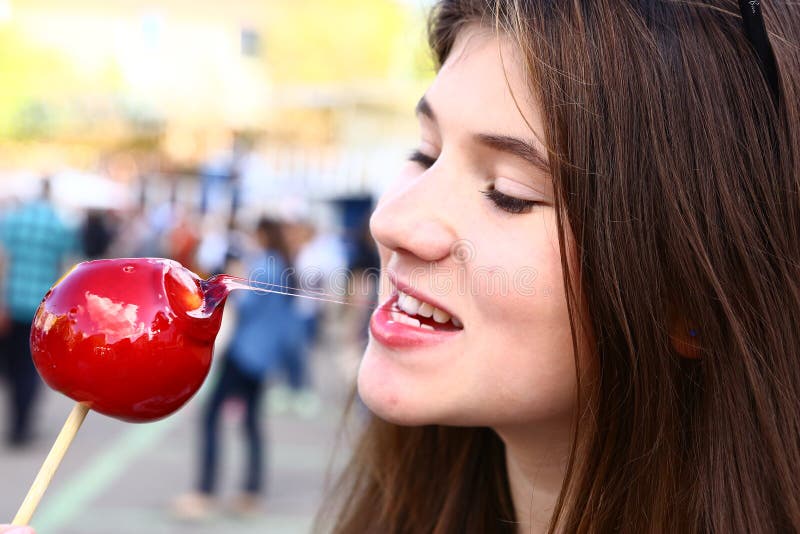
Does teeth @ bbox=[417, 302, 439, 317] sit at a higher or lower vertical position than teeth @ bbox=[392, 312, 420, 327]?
higher

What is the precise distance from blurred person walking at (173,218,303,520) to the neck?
13.9ft

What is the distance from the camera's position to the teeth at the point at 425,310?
1583 millimetres

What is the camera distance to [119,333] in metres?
1.50

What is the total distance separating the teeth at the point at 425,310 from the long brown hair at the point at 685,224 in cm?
26

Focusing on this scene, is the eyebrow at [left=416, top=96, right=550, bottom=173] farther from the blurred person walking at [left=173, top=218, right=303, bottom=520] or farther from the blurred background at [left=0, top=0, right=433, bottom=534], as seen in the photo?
the blurred person walking at [left=173, top=218, right=303, bottom=520]

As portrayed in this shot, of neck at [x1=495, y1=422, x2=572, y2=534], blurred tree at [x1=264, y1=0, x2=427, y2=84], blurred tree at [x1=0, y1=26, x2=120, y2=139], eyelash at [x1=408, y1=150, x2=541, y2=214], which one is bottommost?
neck at [x1=495, y1=422, x2=572, y2=534]

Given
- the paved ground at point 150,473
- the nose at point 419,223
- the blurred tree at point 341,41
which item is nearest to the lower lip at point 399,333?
the nose at point 419,223

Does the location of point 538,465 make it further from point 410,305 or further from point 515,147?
point 515,147

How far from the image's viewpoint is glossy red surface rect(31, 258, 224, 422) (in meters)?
1.50

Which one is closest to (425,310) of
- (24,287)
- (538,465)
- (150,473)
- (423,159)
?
(423,159)

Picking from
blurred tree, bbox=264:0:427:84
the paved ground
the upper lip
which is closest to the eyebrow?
the upper lip

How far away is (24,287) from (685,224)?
6.97m

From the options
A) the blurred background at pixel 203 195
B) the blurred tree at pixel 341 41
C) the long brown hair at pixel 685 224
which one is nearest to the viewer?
the long brown hair at pixel 685 224

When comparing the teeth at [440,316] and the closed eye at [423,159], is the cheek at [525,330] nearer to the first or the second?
the teeth at [440,316]
